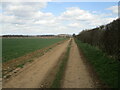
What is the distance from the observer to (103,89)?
293 inches

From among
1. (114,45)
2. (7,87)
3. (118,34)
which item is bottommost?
(7,87)

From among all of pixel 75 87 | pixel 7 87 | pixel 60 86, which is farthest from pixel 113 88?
pixel 7 87

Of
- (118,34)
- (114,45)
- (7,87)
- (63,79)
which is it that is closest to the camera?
(7,87)

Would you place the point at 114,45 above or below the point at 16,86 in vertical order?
above

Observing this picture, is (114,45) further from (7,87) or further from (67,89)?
(7,87)

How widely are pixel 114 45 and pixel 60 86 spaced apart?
9334 mm

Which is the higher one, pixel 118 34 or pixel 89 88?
pixel 118 34

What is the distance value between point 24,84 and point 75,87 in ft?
8.53

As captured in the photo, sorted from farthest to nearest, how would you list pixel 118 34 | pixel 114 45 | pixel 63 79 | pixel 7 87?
1. pixel 114 45
2. pixel 118 34
3. pixel 63 79
4. pixel 7 87

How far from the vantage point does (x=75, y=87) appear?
776 cm

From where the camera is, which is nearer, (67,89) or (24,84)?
(67,89)

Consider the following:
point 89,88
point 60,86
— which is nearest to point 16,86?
point 60,86

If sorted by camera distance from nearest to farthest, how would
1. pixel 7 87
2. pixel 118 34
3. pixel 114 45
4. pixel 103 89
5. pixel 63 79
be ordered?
pixel 103 89
pixel 7 87
pixel 63 79
pixel 118 34
pixel 114 45

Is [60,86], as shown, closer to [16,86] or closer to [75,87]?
[75,87]
